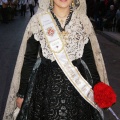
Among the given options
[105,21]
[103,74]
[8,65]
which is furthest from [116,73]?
[105,21]

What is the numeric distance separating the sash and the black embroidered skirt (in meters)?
0.04

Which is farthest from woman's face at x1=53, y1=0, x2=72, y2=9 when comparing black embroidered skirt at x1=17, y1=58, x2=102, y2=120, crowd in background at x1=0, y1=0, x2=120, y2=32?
crowd in background at x1=0, y1=0, x2=120, y2=32

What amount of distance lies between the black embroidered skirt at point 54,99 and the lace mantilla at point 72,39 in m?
0.13

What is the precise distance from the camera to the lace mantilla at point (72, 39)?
2596 millimetres

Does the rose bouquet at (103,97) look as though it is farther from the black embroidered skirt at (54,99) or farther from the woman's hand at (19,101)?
the woman's hand at (19,101)

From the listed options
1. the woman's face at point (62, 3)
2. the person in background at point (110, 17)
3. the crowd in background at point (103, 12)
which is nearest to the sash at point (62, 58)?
the woman's face at point (62, 3)

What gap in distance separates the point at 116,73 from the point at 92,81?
488 centimetres

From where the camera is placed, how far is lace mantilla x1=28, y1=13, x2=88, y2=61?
260 centimetres

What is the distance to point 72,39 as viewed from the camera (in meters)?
2.59

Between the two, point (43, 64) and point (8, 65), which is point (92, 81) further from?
point (8, 65)

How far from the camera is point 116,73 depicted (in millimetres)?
7457

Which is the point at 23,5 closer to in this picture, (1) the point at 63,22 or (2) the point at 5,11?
(2) the point at 5,11

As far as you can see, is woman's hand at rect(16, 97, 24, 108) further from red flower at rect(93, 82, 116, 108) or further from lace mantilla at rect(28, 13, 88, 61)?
red flower at rect(93, 82, 116, 108)

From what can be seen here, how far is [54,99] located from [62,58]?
0.33 metres
